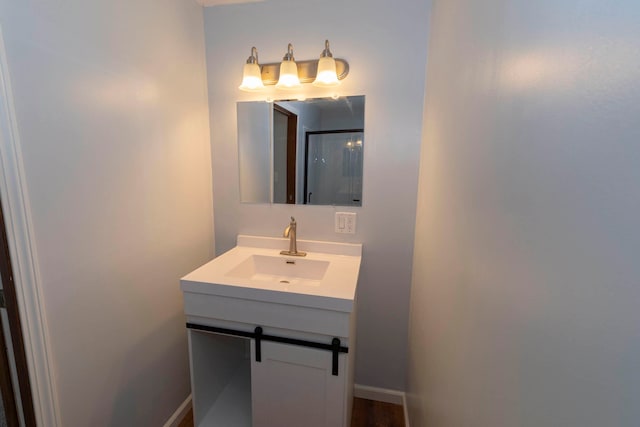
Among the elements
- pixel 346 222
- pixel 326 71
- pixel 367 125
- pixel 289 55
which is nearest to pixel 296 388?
pixel 346 222

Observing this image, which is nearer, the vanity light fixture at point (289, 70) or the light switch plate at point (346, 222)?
the vanity light fixture at point (289, 70)

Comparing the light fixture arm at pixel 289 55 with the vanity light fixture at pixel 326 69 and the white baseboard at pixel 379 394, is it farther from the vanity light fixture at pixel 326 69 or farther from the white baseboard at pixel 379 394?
the white baseboard at pixel 379 394

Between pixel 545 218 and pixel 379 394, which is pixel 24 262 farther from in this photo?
pixel 379 394

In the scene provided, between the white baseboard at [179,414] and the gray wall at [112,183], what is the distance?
0.11ft

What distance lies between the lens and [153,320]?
4.49ft

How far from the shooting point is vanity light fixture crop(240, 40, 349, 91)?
4.63ft

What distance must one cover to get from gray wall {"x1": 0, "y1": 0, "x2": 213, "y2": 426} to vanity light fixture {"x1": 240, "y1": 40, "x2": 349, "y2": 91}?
355mm

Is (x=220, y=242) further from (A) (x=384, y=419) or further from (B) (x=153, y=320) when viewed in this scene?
(A) (x=384, y=419)

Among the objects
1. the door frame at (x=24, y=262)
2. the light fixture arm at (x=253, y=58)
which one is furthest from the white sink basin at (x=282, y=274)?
the light fixture arm at (x=253, y=58)

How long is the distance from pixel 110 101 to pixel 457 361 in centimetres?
151

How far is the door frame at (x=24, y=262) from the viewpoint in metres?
0.79

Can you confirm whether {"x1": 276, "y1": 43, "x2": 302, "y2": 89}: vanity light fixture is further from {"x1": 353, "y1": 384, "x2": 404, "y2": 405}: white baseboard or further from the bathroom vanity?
{"x1": 353, "y1": 384, "x2": 404, "y2": 405}: white baseboard

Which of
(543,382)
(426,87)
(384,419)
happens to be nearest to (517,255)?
(543,382)

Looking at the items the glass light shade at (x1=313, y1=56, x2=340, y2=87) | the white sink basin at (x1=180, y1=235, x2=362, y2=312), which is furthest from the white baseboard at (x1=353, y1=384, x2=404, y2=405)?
the glass light shade at (x1=313, y1=56, x2=340, y2=87)
